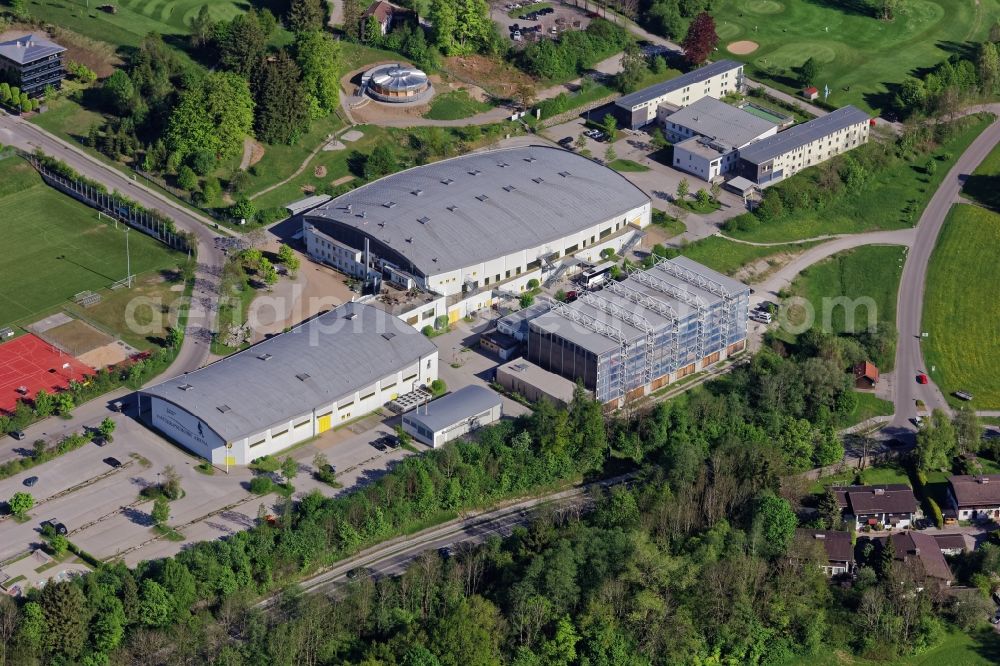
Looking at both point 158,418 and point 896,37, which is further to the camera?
point 896,37

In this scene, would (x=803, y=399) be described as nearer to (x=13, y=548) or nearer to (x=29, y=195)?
(x=13, y=548)

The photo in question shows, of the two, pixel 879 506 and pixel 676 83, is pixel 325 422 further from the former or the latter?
pixel 676 83

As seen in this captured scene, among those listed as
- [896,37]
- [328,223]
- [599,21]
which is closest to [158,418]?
[328,223]

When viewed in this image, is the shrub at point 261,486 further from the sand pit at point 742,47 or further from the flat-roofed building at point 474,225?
the sand pit at point 742,47

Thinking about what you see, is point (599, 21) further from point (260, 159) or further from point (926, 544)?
point (926, 544)

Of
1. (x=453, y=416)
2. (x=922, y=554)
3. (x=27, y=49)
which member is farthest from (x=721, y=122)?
(x=27, y=49)

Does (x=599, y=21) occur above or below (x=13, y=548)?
above

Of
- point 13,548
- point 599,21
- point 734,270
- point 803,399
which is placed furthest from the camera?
point 599,21

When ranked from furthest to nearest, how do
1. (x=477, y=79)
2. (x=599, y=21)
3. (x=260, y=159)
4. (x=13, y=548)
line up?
(x=599, y=21)
(x=477, y=79)
(x=260, y=159)
(x=13, y=548)
